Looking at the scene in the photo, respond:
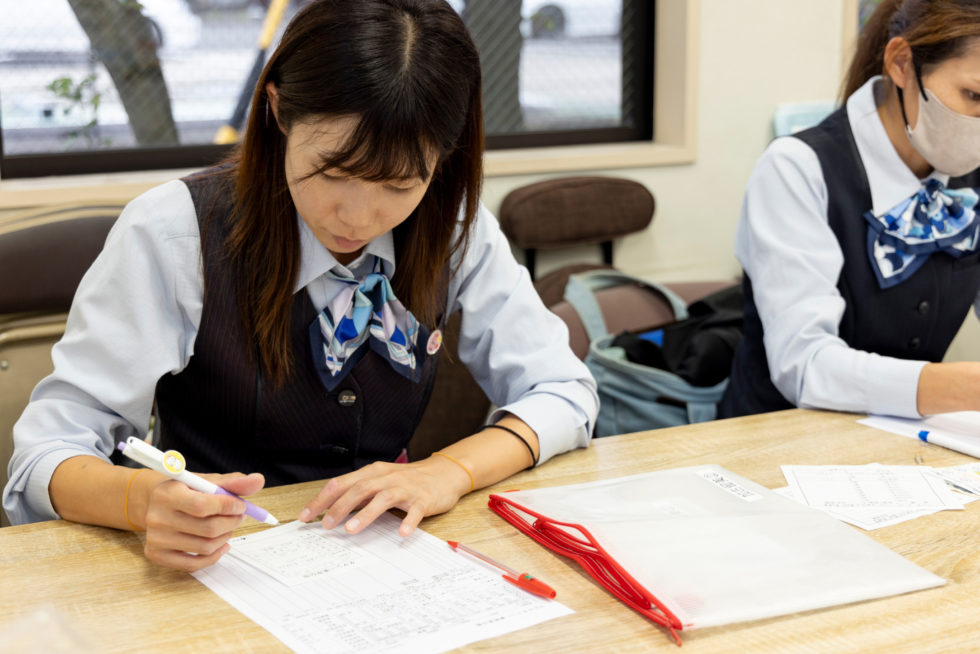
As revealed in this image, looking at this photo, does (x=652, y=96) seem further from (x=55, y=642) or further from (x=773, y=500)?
(x=55, y=642)

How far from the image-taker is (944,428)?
135 centimetres

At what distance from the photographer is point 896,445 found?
50.5 inches

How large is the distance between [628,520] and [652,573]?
0.12m

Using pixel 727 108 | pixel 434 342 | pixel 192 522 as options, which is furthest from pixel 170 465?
pixel 727 108

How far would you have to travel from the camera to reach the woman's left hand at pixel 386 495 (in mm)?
979

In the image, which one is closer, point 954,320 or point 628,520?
point 628,520

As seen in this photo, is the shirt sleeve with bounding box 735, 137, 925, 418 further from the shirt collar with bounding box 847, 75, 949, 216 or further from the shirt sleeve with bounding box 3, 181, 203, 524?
the shirt sleeve with bounding box 3, 181, 203, 524

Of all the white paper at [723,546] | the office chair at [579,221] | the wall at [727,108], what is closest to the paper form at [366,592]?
the white paper at [723,546]

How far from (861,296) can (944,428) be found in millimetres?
354

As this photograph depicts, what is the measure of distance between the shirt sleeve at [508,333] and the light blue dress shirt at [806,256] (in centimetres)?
37

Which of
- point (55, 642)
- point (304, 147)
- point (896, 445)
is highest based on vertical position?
point (304, 147)

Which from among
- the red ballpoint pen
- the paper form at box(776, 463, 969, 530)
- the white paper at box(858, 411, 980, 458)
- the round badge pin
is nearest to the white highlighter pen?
the red ballpoint pen

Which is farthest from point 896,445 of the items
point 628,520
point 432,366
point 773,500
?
point 432,366

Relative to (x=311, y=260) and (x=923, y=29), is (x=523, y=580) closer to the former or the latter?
(x=311, y=260)
